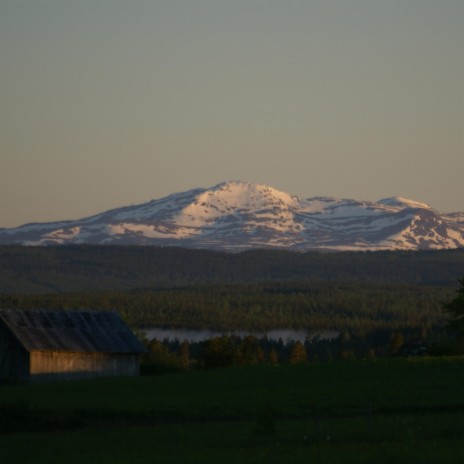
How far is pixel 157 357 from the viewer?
8788 centimetres

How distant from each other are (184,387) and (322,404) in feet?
30.9

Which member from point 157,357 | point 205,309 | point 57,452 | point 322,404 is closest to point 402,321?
point 205,309

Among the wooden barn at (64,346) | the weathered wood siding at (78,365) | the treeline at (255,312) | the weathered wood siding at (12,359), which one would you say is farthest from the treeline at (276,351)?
the treeline at (255,312)

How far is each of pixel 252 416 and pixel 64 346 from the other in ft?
93.6

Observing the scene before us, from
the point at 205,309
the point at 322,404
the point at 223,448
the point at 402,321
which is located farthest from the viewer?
the point at 205,309

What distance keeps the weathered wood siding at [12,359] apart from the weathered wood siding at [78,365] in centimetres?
40

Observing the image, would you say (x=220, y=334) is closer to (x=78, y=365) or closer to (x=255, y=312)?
(x=255, y=312)

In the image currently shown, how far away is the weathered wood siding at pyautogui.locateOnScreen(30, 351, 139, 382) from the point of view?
7075cm

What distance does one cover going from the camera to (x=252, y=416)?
4528cm

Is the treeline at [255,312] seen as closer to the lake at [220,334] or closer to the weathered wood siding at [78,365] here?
the lake at [220,334]

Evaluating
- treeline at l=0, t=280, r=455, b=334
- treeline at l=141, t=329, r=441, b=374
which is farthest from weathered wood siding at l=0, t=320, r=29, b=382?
treeline at l=0, t=280, r=455, b=334

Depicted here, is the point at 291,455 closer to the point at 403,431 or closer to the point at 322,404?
the point at 403,431

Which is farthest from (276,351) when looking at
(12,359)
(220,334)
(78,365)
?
(12,359)

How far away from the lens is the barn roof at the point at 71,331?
71.6 metres
